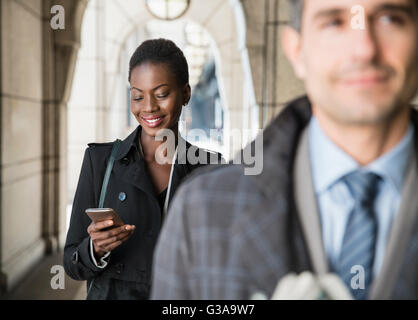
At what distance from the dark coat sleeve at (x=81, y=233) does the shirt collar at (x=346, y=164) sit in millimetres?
1081

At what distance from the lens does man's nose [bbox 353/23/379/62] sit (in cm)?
93

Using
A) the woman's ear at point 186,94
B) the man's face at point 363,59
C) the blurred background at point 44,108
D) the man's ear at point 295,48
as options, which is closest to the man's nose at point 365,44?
the man's face at point 363,59

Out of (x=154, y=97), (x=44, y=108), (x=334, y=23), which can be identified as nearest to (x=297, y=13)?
(x=334, y=23)

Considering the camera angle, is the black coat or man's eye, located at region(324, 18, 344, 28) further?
the black coat

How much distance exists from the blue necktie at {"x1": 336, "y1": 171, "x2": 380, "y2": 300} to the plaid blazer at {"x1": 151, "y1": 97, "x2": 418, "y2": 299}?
8 centimetres

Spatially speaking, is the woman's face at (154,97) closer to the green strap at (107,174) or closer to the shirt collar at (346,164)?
the green strap at (107,174)

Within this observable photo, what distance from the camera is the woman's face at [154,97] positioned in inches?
75.4

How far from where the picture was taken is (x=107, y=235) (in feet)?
5.58

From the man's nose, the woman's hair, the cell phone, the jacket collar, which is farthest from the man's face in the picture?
the woman's hair

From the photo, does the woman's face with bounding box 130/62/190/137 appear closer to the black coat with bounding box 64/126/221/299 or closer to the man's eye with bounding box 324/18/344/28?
the black coat with bounding box 64/126/221/299
